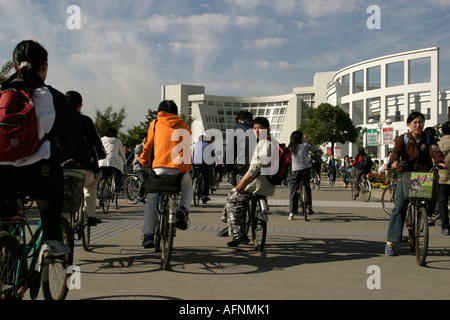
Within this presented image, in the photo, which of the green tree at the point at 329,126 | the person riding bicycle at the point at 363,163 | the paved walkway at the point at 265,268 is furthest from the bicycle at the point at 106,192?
the green tree at the point at 329,126

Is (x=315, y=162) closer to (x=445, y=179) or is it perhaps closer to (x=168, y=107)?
(x=445, y=179)

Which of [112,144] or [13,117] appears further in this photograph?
[112,144]

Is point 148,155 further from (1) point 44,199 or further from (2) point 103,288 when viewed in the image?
(1) point 44,199

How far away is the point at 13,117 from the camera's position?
2.86m

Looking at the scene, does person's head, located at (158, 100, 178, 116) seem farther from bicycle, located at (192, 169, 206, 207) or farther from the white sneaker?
bicycle, located at (192, 169, 206, 207)

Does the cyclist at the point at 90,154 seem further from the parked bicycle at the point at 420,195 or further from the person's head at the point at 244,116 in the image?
the parked bicycle at the point at 420,195

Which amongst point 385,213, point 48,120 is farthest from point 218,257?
point 385,213

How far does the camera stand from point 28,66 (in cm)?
318

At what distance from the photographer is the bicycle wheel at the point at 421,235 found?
207 inches

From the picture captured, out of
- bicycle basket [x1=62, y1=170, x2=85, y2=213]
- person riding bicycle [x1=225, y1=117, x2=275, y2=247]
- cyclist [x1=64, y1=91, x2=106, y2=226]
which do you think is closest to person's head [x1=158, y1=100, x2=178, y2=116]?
cyclist [x1=64, y1=91, x2=106, y2=226]

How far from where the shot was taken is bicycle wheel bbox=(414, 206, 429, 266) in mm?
5251

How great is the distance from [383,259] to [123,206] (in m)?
8.50

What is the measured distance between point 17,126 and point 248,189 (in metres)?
3.78

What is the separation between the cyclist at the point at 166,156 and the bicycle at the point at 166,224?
5.2 inches
